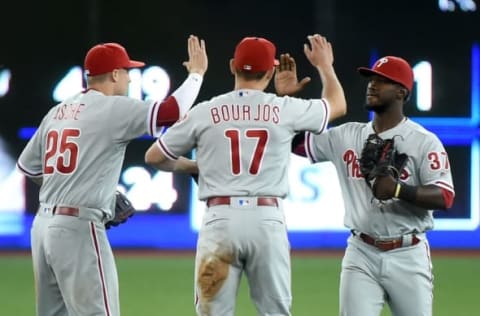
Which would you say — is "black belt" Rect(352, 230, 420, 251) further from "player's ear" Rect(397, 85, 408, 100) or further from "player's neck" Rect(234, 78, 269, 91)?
"player's neck" Rect(234, 78, 269, 91)

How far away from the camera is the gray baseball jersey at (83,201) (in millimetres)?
5398

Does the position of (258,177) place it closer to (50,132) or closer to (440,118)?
(50,132)

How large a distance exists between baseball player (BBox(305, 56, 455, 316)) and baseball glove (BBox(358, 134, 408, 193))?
0.04m

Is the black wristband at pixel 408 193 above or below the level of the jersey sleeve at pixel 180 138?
A: below

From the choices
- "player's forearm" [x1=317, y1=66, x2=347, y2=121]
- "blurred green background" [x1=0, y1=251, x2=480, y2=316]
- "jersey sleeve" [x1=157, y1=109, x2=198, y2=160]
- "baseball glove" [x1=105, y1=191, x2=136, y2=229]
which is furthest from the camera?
"blurred green background" [x1=0, y1=251, x2=480, y2=316]

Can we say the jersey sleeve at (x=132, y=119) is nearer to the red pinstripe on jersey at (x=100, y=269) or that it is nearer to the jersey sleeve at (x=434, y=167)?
the red pinstripe on jersey at (x=100, y=269)

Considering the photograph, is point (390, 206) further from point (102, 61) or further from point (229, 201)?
point (102, 61)

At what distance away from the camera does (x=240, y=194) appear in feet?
16.8

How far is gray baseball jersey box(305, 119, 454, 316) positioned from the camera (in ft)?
17.3

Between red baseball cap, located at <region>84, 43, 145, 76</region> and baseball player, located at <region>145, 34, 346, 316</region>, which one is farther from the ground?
red baseball cap, located at <region>84, 43, 145, 76</region>

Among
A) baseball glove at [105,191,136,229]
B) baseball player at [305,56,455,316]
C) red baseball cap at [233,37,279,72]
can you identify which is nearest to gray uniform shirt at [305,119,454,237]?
baseball player at [305,56,455,316]

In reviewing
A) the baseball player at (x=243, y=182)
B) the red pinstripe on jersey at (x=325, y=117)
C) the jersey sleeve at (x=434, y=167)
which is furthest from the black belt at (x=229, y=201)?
the jersey sleeve at (x=434, y=167)

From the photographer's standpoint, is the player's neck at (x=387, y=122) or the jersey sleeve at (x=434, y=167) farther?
the player's neck at (x=387, y=122)

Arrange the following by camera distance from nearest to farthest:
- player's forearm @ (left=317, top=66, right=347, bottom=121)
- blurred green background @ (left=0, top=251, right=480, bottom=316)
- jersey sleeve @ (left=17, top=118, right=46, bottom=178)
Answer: player's forearm @ (left=317, top=66, right=347, bottom=121) → jersey sleeve @ (left=17, top=118, right=46, bottom=178) → blurred green background @ (left=0, top=251, right=480, bottom=316)
